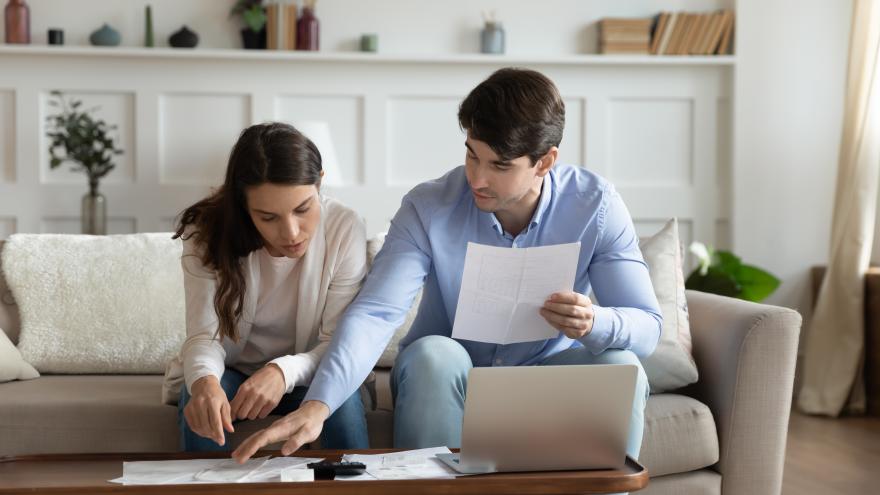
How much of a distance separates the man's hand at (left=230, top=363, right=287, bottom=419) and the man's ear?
607 mm

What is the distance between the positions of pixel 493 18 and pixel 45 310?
2.47 meters

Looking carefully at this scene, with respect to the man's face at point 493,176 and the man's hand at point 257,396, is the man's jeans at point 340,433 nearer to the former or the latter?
the man's hand at point 257,396

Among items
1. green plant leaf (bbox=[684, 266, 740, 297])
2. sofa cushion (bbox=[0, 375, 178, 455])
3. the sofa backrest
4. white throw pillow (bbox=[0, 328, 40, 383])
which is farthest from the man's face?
green plant leaf (bbox=[684, 266, 740, 297])

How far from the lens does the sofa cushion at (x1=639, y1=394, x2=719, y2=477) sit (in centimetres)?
214

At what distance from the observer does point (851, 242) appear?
3924 mm

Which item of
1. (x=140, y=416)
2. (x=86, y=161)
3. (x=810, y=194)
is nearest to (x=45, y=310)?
(x=140, y=416)

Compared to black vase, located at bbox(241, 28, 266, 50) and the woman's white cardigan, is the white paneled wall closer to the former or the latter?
black vase, located at bbox(241, 28, 266, 50)

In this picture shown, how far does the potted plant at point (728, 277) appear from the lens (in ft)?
13.1

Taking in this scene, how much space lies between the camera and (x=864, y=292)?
3979 mm

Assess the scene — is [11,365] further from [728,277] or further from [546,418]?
[728,277]

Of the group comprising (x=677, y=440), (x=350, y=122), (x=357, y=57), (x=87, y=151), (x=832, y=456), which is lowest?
(x=832, y=456)

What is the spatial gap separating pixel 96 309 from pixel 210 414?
101cm

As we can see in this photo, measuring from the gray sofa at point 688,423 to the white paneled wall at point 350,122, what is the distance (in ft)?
7.04

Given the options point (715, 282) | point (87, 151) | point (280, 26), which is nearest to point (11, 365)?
point (87, 151)
